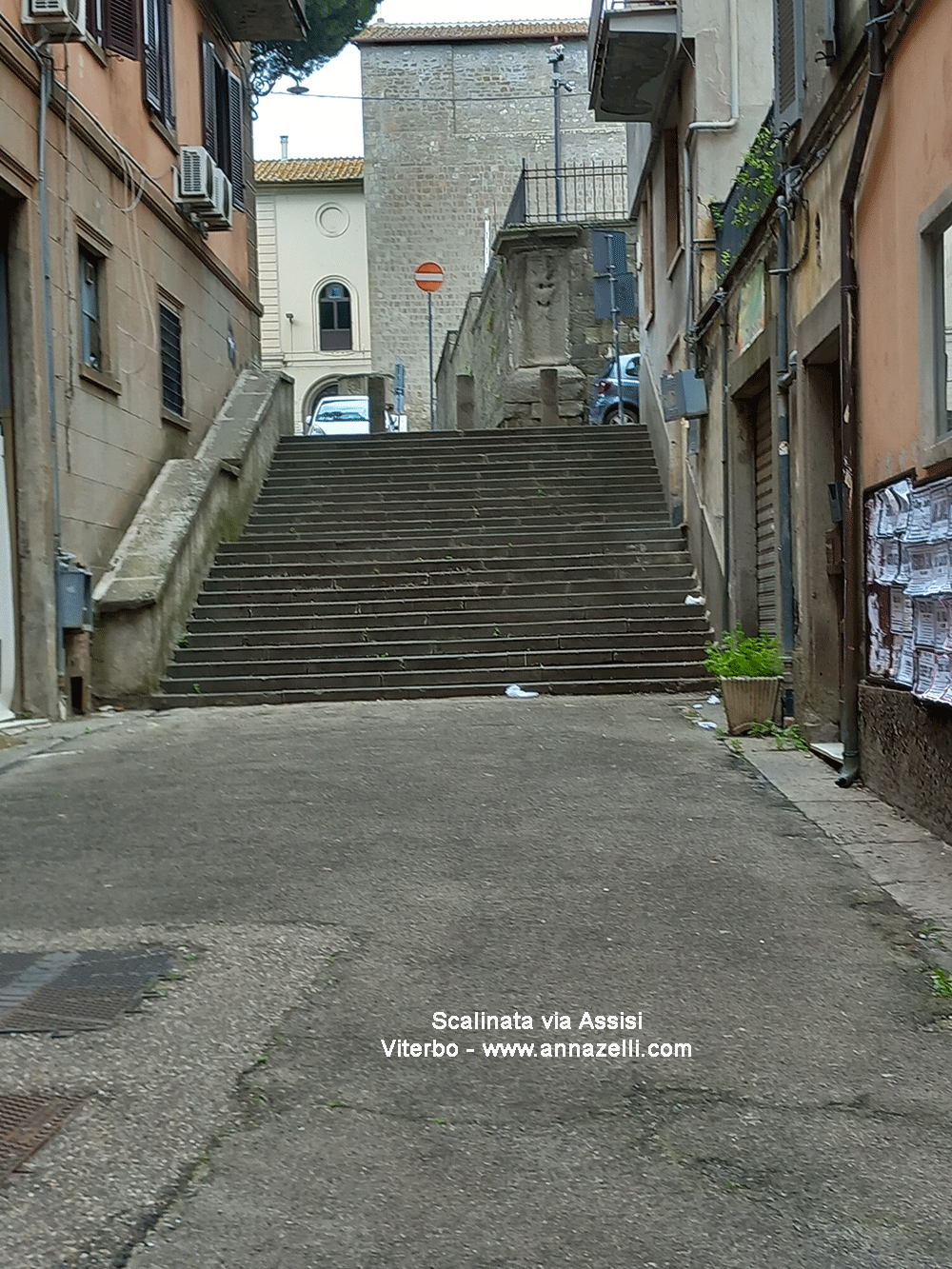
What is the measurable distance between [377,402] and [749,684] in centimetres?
1503

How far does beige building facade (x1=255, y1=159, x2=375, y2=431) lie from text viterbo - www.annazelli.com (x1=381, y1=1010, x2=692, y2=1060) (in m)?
47.0

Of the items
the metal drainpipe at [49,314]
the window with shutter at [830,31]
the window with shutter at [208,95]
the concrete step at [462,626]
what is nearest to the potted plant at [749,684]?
the concrete step at [462,626]

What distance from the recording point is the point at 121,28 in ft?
44.8

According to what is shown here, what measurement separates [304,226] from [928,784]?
155 feet

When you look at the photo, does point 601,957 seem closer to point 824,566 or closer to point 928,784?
point 928,784

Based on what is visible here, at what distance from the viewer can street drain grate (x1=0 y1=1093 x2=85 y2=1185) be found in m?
3.02

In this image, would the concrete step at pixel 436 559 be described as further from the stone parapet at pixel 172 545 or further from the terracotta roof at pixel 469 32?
the terracotta roof at pixel 469 32

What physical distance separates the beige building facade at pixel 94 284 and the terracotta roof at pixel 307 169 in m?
31.9

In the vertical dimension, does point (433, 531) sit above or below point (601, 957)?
above

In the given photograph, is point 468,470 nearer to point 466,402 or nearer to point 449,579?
point 449,579

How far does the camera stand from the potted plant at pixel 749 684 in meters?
9.90

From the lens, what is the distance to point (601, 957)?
180 inches

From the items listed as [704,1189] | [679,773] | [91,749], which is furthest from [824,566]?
[704,1189]

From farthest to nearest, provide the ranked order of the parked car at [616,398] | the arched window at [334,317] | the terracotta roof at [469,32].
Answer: the arched window at [334,317], the terracotta roof at [469,32], the parked car at [616,398]
